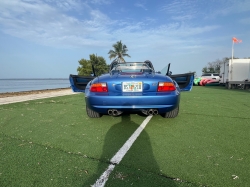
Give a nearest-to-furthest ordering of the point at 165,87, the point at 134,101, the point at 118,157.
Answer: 1. the point at 118,157
2. the point at 134,101
3. the point at 165,87

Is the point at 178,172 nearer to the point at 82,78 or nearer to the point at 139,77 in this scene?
the point at 139,77

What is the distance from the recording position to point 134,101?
2.58m

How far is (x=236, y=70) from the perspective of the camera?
11.8 metres

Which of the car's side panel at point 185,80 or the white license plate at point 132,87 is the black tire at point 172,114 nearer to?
the car's side panel at point 185,80

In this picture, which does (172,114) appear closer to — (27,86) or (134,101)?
(134,101)

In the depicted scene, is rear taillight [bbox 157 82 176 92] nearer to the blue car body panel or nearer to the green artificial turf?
the blue car body panel

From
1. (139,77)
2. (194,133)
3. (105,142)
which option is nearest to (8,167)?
→ (105,142)

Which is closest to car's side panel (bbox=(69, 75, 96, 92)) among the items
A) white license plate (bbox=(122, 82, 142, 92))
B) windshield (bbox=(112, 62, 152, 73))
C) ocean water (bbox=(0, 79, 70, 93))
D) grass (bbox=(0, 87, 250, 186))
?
windshield (bbox=(112, 62, 152, 73))

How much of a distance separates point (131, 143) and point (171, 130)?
918 mm

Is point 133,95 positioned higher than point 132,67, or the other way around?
point 132,67

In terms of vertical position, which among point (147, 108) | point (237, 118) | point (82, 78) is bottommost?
point (237, 118)

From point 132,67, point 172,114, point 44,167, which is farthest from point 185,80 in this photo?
point 44,167

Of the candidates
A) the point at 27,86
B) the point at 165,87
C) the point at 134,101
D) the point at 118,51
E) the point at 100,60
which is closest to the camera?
the point at 134,101

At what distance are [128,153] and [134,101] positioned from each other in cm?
92
